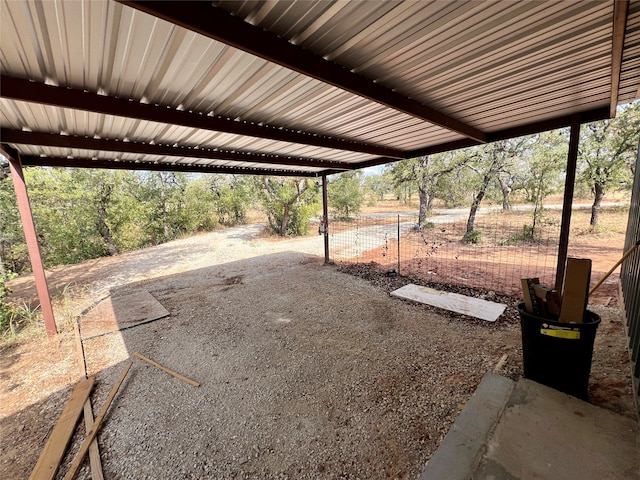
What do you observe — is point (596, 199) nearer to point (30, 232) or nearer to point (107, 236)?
point (30, 232)

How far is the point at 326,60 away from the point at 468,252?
302 inches

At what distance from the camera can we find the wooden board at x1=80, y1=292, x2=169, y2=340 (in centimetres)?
399

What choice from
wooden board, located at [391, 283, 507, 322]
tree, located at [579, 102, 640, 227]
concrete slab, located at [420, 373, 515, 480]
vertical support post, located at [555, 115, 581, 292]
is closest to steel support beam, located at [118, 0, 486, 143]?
vertical support post, located at [555, 115, 581, 292]

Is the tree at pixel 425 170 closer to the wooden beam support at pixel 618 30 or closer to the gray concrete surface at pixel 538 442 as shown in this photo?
the wooden beam support at pixel 618 30

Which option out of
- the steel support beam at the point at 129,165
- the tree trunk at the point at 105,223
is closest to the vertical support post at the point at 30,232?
the steel support beam at the point at 129,165

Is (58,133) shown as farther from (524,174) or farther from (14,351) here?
(524,174)

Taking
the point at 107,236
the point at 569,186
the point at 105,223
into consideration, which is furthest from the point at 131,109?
the point at 107,236

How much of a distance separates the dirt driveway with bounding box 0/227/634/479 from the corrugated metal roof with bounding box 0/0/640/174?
99.7 inches

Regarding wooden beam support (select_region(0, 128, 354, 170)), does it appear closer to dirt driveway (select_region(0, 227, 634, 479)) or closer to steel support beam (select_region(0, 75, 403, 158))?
steel support beam (select_region(0, 75, 403, 158))

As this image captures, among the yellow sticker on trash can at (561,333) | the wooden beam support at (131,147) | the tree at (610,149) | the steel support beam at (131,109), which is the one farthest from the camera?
the tree at (610,149)

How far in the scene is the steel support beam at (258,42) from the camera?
3.62ft

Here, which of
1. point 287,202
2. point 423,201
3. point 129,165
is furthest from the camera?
point 287,202

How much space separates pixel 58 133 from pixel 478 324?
566 centimetres

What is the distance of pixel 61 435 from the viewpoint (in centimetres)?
206
